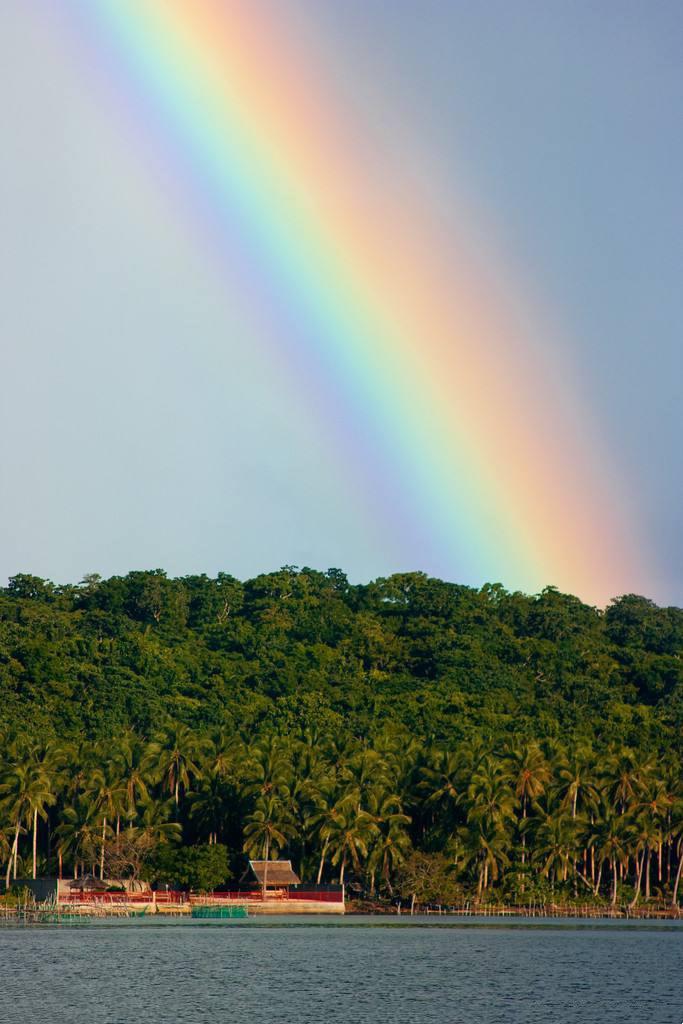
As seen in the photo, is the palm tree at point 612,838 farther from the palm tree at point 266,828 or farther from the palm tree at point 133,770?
the palm tree at point 133,770

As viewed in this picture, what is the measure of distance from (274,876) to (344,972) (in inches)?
1620

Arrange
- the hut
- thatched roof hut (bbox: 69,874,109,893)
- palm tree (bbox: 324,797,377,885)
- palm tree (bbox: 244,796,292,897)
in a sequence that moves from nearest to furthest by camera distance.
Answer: palm tree (bbox: 324,797,377,885) < the hut < thatched roof hut (bbox: 69,874,109,893) < palm tree (bbox: 244,796,292,897)

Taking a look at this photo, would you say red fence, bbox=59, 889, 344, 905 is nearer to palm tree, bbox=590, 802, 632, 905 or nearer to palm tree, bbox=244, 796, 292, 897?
palm tree, bbox=244, 796, 292, 897

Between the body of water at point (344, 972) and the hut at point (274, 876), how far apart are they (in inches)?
146

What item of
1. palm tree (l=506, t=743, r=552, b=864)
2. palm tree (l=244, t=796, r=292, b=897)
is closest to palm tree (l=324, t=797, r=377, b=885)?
palm tree (l=244, t=796, r=292, b=897)

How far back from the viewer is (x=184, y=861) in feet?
431

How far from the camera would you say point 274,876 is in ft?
438

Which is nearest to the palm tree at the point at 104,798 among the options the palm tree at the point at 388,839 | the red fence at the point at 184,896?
the red fence at the point at 184,896

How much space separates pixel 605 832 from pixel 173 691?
6694cm

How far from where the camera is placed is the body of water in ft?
249

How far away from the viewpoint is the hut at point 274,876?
133 m

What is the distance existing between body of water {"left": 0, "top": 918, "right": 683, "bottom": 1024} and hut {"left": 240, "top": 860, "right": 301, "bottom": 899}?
372 cm

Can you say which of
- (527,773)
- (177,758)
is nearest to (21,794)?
(177,758)

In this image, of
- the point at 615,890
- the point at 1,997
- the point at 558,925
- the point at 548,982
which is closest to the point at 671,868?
the point at 615,890
